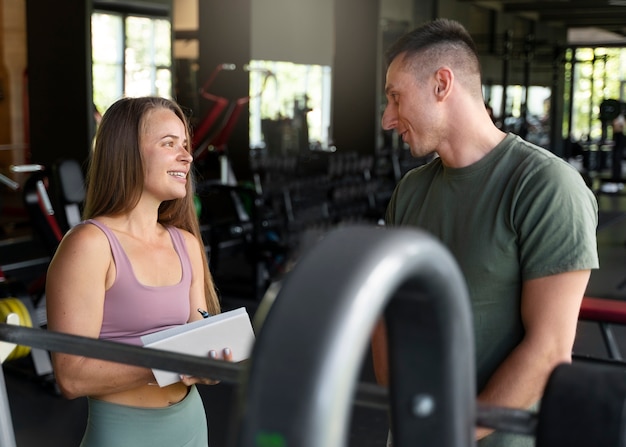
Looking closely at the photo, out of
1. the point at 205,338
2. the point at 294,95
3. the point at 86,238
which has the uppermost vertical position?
the point at 294,95

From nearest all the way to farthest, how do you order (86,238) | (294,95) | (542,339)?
1. (542,339)
2. (86,238)
3. (294,95)

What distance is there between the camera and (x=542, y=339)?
1.29 m

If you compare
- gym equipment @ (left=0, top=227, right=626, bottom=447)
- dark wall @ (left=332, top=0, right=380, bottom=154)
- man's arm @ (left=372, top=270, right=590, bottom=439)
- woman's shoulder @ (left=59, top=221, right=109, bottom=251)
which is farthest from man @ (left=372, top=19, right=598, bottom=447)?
dark wall @ (left=332, top=0, right=380, bottom=154)

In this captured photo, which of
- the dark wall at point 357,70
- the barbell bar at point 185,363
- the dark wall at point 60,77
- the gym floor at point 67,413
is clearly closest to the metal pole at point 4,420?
the barbell bar at point 185,363

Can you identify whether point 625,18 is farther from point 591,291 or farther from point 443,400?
point 443,400

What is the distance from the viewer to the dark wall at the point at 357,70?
34.8ft

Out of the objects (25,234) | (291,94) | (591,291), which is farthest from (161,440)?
(291,94)

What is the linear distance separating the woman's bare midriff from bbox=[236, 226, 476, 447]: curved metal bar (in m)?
1.23

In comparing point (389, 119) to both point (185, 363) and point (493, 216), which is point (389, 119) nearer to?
point (493, 216)

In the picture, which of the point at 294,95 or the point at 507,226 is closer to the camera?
the point at 507,226

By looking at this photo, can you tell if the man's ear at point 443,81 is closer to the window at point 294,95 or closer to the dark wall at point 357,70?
the dark wall at point 357,70

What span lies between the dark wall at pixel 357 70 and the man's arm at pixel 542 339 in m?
9.39

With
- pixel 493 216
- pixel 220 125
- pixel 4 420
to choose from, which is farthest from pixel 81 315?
pixel 220 125

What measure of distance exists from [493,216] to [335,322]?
105 centimetres
